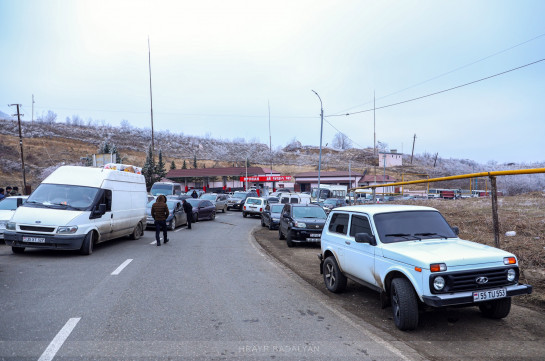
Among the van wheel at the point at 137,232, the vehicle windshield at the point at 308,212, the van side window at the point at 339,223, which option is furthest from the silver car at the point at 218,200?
the van side window at the point at 339,223

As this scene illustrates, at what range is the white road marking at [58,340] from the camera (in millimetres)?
4148

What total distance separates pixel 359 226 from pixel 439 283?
2044 mm

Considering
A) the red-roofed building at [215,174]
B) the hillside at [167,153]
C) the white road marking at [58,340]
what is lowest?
the white road marking at [58,340]

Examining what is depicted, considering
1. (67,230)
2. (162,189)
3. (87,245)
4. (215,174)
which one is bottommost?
(87,245)

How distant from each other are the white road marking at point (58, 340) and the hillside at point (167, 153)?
49692 mm

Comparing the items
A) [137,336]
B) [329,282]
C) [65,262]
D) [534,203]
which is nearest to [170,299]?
[137,336]

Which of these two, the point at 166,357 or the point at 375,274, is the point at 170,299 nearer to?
the point at 166,357

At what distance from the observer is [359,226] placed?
272 inches

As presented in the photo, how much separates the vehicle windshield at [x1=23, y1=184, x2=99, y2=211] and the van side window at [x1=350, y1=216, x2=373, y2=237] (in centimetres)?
794

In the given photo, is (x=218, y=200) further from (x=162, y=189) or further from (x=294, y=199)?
(x=294, y=199)

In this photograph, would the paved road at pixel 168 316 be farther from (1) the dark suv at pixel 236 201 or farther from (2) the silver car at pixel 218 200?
(1) the dark suv at pixel 236 201

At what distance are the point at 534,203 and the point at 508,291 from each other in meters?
9.24

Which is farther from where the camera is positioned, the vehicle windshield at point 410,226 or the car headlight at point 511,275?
the vehicle windshield at point 410,226

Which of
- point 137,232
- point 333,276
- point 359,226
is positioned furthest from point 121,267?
point 137,232
